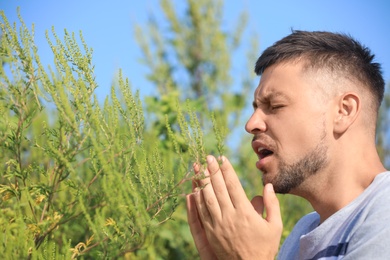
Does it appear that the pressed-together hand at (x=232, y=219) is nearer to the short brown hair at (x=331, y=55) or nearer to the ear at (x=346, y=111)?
the ear at (x=346, y=111)

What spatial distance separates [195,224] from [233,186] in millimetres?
282

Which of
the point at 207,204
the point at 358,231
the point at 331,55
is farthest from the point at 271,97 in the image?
the point at 358,231

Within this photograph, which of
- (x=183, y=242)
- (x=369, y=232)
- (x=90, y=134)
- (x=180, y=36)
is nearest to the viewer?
(x=90, y=134)

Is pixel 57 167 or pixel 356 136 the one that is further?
pixel 356 136

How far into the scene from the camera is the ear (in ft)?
8.05

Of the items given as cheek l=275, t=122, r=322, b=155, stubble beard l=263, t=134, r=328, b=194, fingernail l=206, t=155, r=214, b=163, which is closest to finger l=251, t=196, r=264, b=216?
stubble beard l=263, t=134, r=328, b=194

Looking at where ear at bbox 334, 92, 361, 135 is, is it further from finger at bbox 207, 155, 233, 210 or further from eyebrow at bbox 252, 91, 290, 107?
finger at bbox 207, 155, 233, 210

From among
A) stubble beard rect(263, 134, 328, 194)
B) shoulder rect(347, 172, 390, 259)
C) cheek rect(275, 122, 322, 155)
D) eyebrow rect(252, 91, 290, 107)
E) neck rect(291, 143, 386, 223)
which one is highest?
eyebrow rect(252, 91, 290, 107)

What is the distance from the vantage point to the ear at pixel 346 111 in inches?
96.7

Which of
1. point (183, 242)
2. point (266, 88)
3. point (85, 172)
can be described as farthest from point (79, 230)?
point (266, 88)

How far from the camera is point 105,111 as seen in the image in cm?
204

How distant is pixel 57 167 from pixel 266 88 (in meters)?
0.98

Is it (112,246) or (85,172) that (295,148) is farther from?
(85,172)

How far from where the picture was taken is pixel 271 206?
2.26 metres
